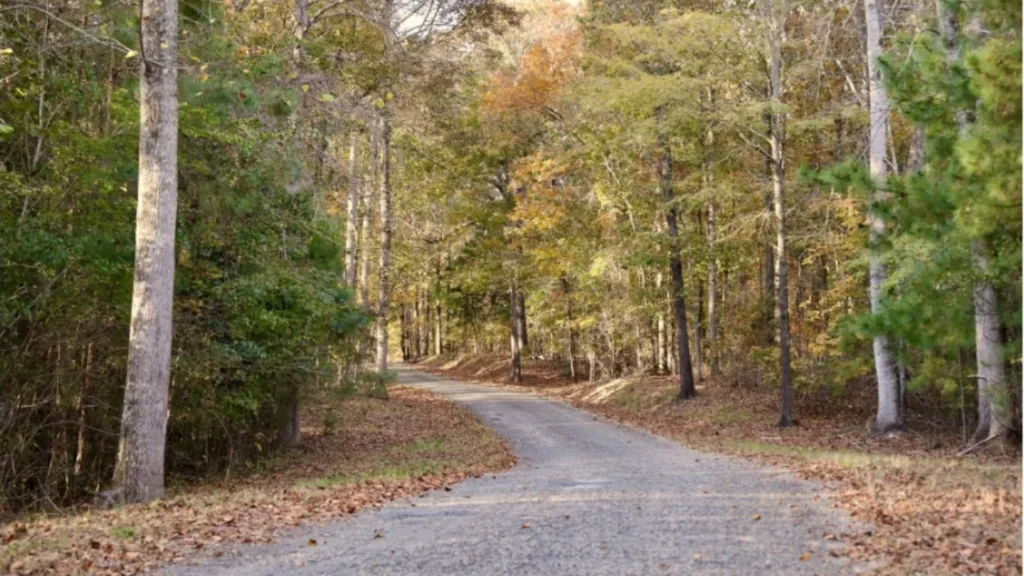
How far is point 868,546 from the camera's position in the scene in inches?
274

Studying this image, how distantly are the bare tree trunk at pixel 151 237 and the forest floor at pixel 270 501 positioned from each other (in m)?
0.86

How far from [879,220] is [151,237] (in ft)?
41.2

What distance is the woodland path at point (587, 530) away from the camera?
670cm

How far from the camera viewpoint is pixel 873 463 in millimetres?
12109

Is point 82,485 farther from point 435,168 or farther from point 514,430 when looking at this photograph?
point 435,168

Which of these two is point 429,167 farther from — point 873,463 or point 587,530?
point 587,530

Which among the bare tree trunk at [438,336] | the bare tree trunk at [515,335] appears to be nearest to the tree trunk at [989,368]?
the bare tree trunk at [515,335]

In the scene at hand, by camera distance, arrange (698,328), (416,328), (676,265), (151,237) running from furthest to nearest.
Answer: (416,328) → (698,328) → (676,265) → (151,237)

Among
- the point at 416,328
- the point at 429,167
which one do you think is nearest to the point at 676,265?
the point at 429,167

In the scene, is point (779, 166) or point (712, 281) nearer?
point (779, 166)

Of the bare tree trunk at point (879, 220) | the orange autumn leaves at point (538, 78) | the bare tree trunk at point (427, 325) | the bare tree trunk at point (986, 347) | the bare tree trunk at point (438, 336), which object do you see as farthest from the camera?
the bare tree trunk at point (427, 325)

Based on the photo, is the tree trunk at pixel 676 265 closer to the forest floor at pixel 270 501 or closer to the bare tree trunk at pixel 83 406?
the forest floor at pixel 270 501

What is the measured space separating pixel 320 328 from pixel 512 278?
20.8m

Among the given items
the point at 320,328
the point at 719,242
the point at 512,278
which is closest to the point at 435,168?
the point at 512,278
